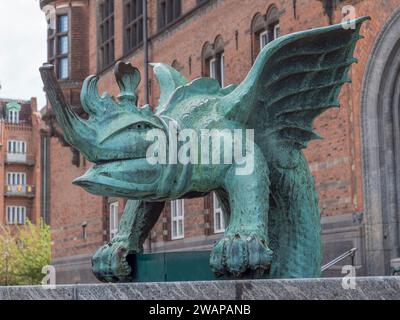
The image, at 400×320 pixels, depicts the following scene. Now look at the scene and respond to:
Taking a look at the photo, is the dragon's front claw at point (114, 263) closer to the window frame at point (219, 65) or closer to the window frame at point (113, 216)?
the window frame at point (219, 65)

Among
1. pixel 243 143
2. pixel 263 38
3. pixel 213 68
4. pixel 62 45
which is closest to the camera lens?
pixel 243 143

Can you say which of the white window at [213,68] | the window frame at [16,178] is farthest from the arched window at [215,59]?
the window frame at [16,178]

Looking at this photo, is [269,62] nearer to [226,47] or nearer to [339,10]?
[339,10]

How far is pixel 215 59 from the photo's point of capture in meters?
21.2

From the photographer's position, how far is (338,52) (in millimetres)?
5117

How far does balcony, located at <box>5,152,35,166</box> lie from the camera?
58.3 metres

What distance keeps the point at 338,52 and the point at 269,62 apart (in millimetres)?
495

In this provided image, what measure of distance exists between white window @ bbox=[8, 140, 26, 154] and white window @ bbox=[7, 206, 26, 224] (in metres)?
4.17

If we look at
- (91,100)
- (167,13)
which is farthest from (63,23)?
(91,100)

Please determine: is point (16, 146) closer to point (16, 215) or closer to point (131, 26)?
point (16, 215)

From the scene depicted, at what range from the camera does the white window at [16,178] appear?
58.3 metres

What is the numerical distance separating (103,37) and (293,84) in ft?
79.0

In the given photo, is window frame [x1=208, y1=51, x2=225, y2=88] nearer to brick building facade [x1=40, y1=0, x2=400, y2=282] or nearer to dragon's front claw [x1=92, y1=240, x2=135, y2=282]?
brick building facade [x1=40, y1=0, x2=400, y2=282]

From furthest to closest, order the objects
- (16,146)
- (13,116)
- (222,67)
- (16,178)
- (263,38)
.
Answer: (13,116), (16,146), (16,178), (222,67), (263,38)
